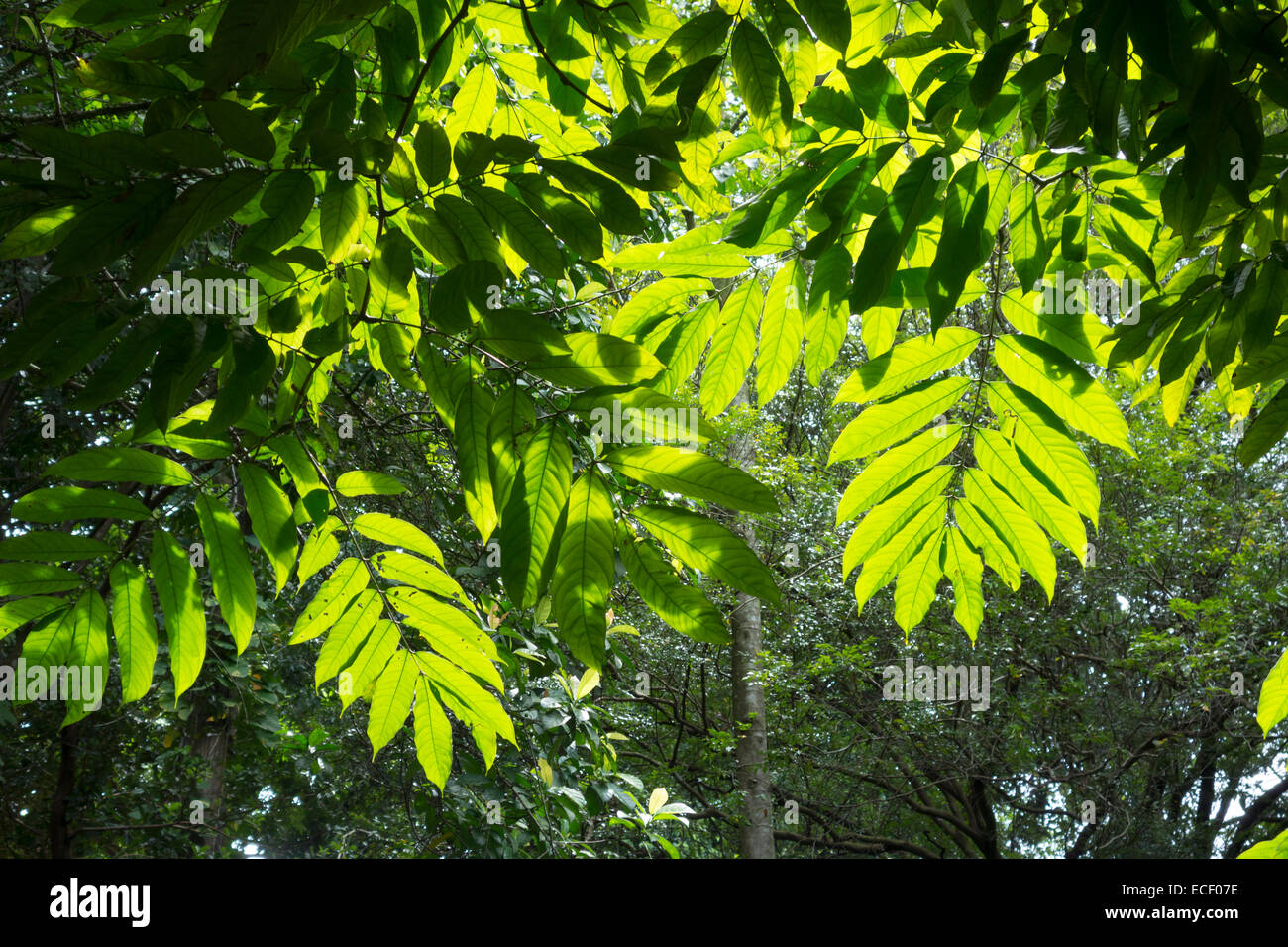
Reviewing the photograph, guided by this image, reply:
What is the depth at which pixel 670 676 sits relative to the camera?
27.8 ft

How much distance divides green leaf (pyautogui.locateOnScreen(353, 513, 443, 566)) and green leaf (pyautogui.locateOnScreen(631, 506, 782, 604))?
42 cm

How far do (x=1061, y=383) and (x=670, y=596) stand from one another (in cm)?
79

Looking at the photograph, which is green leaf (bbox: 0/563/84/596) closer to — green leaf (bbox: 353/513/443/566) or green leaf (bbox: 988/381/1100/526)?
green leaf (bbox: 353/513/443/566)

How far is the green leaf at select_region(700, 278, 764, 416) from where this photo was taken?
61.8 inches

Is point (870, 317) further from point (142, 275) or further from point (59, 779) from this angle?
point (59, 779)

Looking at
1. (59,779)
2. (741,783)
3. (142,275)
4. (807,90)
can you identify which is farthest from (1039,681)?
(142,275)

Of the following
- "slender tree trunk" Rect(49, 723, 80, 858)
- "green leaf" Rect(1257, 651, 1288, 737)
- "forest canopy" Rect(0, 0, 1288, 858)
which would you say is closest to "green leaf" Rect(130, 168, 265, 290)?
"forest canopy" Rect(0, 0, 1288, 858)

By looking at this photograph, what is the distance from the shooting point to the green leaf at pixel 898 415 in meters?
1.49

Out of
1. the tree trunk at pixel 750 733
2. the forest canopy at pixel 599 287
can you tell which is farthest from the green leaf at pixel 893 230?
the tree trunk at pixel 750 733

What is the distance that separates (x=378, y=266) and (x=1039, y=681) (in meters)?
8.36

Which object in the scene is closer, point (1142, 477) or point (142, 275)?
point (142, 275)

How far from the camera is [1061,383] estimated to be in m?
1.49

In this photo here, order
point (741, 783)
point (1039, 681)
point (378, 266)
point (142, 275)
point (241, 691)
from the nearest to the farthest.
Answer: point (142, 275)
point (378, 266)
point (241, 691)
point (741, 783)
point (1039, 681)

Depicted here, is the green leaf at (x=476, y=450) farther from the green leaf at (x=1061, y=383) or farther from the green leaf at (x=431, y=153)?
the green leaf at (x=1061, y=383)
